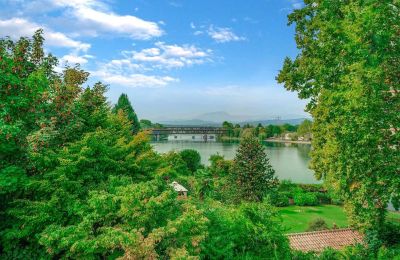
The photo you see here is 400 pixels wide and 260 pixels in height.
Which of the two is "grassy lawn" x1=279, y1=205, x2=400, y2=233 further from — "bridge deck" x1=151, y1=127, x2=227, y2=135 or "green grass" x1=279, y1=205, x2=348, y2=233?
"bridge deck" x1=151, y1=127, x2=227, y2=135

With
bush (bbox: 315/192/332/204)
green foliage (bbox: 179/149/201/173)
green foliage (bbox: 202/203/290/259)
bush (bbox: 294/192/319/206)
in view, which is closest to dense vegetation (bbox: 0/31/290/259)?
green foliage (bbox: 202/203/290/259)

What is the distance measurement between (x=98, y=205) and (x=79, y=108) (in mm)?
4955

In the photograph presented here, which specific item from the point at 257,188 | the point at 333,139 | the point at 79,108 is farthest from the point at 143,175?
the point at 257,188

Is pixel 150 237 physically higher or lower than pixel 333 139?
lower

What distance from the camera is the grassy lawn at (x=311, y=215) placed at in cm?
2604

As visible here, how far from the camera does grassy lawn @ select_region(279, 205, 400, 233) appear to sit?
26038 millimetres

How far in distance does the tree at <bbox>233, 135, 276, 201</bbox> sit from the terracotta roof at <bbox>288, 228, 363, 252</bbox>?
8496 millimetres

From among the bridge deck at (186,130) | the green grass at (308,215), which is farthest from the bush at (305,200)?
the bridge deck at (186,130)

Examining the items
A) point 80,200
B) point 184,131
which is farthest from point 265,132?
point 80,200

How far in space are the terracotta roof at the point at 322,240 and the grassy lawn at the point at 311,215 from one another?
16.4 feet

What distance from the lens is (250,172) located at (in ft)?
91.2

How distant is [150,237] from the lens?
6805 millimetres

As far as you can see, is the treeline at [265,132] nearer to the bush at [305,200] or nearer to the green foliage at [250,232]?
the bush at [305,200]

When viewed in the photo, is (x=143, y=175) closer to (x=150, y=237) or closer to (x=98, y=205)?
(x=98, y=205)
